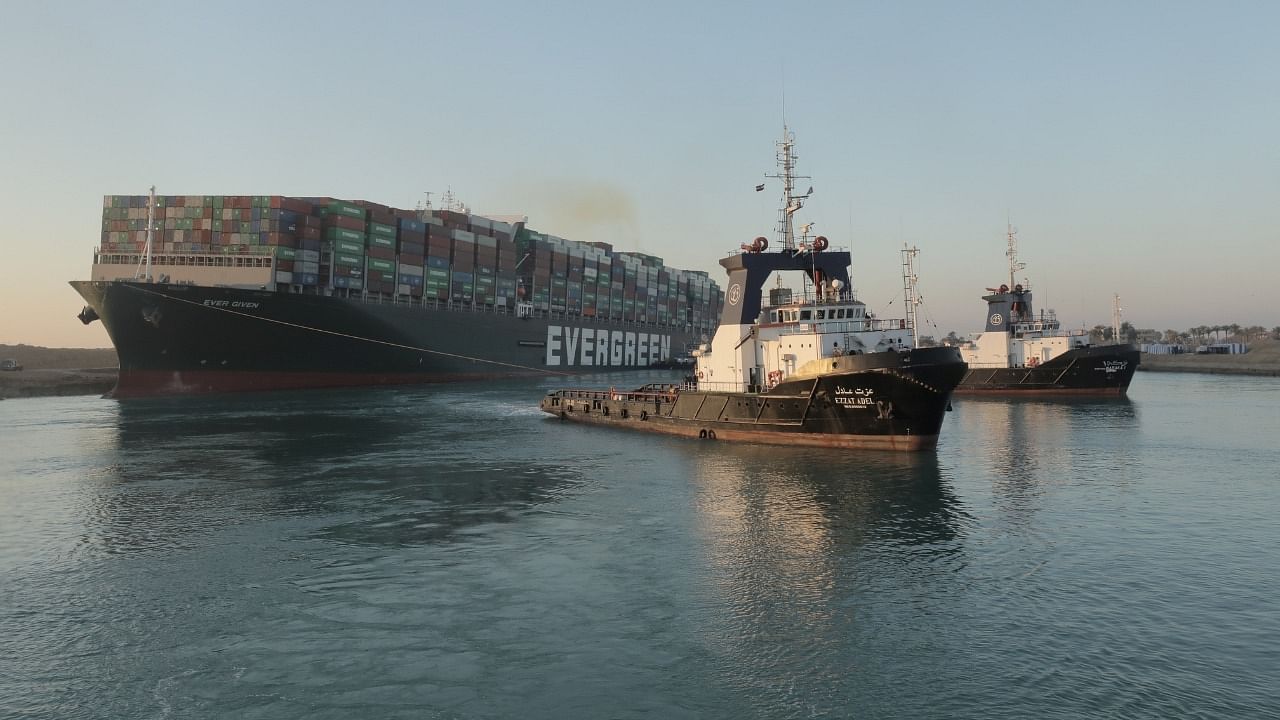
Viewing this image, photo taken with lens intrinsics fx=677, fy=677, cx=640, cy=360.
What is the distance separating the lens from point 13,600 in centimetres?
1247

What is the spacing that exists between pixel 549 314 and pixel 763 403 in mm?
65647

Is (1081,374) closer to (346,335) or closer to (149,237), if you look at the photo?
(346,335)

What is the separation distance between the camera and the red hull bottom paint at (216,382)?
55.4 meters

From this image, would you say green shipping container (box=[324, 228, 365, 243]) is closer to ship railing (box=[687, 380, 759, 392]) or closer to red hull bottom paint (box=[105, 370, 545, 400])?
red hull bottom paint (box=[105, 370, 545, 400])

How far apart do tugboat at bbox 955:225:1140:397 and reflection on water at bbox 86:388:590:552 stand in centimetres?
4257

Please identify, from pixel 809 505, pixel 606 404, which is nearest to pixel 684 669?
pixel 809 505

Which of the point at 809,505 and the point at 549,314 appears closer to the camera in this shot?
the point at 809,505

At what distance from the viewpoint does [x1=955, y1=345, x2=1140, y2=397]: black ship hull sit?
56.8 m

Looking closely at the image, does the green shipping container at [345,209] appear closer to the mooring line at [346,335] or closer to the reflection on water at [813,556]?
the mooring line at [346,335]

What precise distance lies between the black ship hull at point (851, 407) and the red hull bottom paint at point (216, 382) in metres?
43.5

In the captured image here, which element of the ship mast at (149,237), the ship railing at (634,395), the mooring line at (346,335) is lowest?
the ship railing at (634,395)

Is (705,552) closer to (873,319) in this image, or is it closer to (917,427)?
(917,427)

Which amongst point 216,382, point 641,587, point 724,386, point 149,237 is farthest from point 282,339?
point 641,587

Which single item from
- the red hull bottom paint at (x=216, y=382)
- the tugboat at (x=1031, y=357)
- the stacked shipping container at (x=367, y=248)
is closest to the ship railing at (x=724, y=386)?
the tugboat at (x=1031, y=357)
